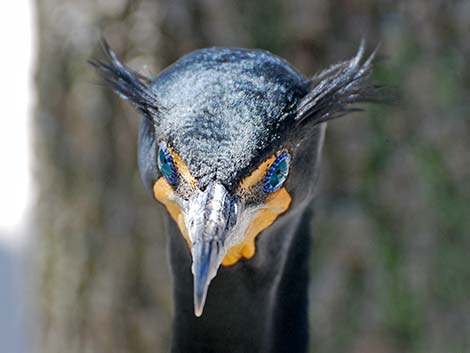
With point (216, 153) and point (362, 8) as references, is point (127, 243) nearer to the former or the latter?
point (362, 8)

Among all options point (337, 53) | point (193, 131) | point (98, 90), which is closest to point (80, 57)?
point (98, 90)

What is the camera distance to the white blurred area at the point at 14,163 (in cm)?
741

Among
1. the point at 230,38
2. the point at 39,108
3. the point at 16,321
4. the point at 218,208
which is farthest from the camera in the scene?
the point at 16,321

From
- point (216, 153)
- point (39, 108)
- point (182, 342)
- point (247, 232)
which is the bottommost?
point (182, 342)

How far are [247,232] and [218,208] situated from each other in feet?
0.75

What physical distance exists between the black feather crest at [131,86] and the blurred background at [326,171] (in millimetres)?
1344

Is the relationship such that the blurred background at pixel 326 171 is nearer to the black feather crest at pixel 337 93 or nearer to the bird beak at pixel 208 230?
the black feather crest at pixel 337 93

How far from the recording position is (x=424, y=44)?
429 cm

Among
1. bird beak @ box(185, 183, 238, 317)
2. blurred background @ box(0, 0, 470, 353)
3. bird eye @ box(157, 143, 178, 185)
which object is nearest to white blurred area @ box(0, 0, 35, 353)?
blurred background @ box(0, 0, 470, 353)

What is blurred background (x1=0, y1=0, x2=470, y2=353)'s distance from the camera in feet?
13.9

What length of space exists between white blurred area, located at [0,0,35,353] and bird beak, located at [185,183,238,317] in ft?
16.1

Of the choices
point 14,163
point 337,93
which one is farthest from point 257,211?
point 14,163

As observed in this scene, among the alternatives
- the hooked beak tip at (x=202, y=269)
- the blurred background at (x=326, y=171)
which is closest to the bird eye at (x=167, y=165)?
the hooked beak tip at (x=202, y=269)

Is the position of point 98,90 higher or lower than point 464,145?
higher
